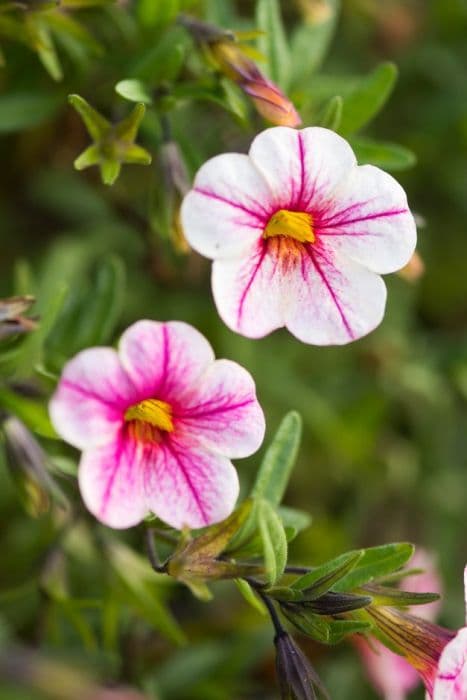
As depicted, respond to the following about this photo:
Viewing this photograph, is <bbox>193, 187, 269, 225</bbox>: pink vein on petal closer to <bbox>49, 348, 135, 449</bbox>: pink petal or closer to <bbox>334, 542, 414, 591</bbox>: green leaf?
<bbox>49, 348, 135, 449</bbox>: pink petal

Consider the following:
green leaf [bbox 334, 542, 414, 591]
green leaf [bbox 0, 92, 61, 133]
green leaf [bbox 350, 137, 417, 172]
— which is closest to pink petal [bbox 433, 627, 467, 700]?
green leaf [bbox 334, 542, 414, 591]

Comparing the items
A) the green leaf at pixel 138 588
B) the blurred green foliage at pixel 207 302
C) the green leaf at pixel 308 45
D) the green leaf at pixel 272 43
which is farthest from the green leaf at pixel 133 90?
the green leaf at pixel 138 588

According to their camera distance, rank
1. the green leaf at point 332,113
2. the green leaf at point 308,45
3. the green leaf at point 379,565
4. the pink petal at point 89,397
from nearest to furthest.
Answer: the pink petal at point 89,397 < the green leaf at point 379,565 < the green leaf at point 332,113 < the green leaf at point 308,45

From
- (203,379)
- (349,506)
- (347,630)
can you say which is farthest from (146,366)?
(349,506)

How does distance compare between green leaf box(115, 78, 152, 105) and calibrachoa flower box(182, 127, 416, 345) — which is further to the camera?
green leaf box(115, 78, 152, 105)

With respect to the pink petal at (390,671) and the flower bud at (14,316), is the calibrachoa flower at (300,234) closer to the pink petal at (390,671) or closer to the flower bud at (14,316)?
the flower bud at (14,316)

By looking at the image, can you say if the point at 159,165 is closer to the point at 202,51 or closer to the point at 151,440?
the point at 202,51
